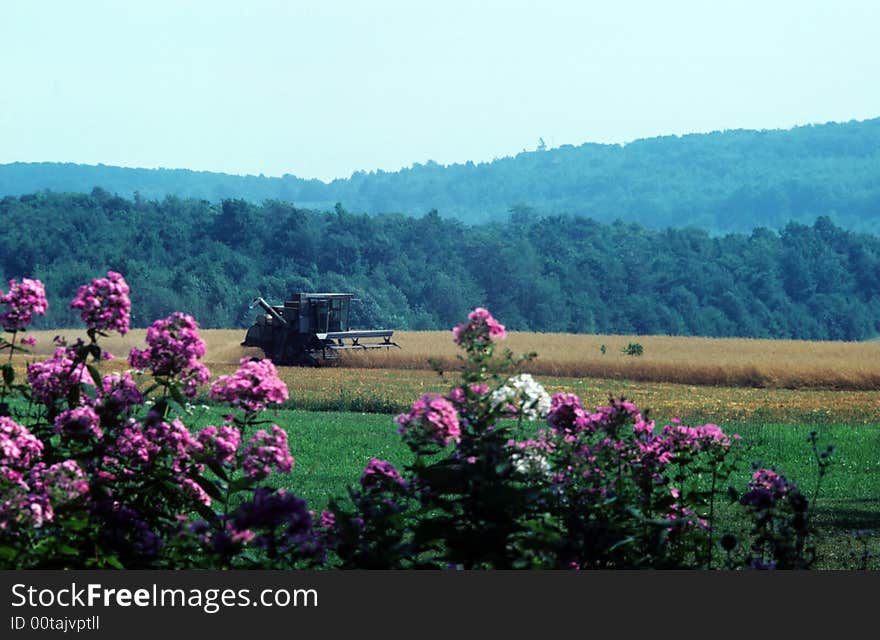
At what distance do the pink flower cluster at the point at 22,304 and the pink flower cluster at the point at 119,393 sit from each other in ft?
1.74

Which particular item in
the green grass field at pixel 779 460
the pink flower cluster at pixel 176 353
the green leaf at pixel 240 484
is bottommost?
the green grass field at pixel 779 460

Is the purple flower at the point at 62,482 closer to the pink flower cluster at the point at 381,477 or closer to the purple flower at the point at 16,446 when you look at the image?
the purple flower at the point at 16,446

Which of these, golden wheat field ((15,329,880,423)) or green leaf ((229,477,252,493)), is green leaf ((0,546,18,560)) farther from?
golden wheat field ((15,329,880,423))

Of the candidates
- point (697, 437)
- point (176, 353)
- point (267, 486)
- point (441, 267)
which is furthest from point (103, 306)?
point (441, 267)

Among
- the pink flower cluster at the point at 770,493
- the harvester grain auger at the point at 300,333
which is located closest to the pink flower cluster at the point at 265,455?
the pink flower cluster at the point at 770,493

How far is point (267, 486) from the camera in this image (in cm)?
750

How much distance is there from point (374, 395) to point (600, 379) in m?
14.3

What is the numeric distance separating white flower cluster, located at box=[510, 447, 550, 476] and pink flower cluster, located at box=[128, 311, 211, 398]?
1720 mm

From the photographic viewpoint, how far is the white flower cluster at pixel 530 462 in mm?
7302

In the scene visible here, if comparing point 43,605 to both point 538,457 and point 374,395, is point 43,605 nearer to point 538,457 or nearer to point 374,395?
point 538,457

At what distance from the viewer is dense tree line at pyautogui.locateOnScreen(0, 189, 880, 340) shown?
102 m

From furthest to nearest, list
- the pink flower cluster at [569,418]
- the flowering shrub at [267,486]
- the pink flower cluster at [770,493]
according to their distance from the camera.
→ the pink flower cluster at [569,418], the pink flower cluster at [770,493], the flowering shrub at [267,486]

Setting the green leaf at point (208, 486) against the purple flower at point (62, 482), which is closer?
the purple flower at point (62, 482)

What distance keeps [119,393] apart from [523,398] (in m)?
2.27
